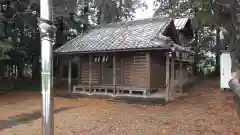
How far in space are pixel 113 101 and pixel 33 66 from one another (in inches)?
487

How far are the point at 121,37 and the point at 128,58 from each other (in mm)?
1367

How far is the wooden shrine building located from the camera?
13.1m

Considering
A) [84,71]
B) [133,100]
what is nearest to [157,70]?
[133,100]

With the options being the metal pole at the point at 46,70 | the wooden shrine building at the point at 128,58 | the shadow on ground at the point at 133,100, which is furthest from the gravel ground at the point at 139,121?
the metal pole at the point at 46,70

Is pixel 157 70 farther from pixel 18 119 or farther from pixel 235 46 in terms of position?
pixel 235 46

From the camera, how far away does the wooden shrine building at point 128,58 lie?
1309 cm

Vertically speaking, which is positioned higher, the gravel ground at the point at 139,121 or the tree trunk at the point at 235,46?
the tree trunk at the point at 235,46

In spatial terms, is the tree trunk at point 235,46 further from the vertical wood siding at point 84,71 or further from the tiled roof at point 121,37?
the vertical wood siding at point 84,71

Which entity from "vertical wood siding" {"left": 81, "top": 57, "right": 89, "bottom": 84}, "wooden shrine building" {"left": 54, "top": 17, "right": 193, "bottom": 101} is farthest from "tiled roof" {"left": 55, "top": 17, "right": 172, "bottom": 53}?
"vertical wood siding" {"left": 81, "top": 57, "right": 89, "bottom": 84}

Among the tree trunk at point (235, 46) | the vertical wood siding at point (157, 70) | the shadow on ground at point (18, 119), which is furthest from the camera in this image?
the vertical wood siding at point (157, 70)

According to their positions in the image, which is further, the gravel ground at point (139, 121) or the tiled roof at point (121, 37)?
the tiled roof at point (121, 37)

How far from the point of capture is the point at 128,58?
14281mm

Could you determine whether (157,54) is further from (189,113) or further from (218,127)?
(218,127)

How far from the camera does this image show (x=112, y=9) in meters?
3.97
